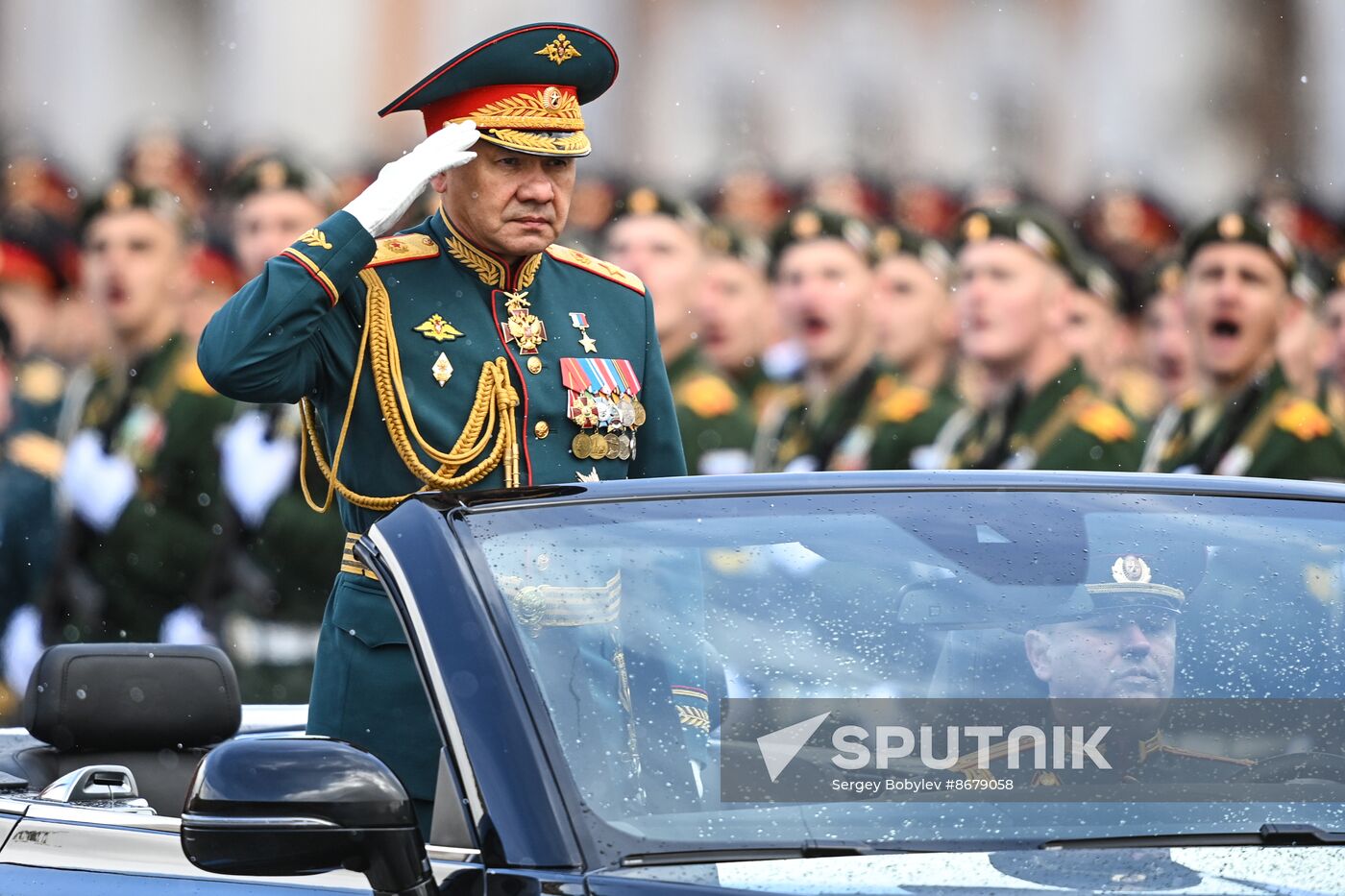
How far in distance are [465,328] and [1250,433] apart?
15.6ft

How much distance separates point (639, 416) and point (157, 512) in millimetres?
4028

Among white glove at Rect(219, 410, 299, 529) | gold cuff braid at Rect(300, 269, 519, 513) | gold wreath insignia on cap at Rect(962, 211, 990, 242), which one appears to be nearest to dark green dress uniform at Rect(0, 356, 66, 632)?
white glove at Rect(219, 410, 299, 529)

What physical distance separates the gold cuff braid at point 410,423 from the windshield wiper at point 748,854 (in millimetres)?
1360

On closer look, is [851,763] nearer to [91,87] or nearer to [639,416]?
[639,416]

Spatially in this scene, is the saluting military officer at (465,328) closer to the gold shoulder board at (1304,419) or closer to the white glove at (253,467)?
the white glove at (253,467)

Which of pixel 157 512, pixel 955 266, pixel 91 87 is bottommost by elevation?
pixel 157 512

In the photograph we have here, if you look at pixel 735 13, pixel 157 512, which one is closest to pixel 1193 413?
pixel 735 13

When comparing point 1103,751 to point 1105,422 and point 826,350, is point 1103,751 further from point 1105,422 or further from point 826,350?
point 1105,422

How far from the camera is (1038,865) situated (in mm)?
2244

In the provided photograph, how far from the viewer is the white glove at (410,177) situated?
372 centimetres

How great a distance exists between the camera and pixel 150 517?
24.9 feet

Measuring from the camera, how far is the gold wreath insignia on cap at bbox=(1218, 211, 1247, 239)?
7.99 meters

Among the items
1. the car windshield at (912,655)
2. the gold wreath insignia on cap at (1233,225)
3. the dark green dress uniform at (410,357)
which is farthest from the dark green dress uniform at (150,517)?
the car windshield at (912,655)

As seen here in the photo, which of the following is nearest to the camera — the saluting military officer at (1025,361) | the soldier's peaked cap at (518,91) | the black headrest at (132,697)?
the black headrest at (132,697)
